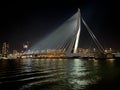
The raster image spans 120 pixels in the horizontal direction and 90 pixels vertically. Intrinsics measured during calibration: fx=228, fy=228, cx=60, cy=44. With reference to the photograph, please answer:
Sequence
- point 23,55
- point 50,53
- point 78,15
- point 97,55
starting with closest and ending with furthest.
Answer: point 78,15 → point 97,55 → point 50,53 → point 23,55

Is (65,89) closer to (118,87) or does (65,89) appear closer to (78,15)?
(118,87)

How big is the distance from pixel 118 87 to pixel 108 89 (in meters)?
1.31

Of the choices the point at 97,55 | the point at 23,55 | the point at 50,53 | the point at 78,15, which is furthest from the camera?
the point at 23,55

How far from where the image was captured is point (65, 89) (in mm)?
17688

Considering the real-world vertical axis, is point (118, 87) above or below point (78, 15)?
below

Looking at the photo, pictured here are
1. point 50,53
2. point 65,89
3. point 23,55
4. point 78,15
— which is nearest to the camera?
point 65,89

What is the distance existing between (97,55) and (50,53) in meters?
33.9

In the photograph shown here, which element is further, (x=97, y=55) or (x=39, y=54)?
(x=39, y=54)

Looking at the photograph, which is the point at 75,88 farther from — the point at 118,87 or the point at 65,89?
the point at 118,87

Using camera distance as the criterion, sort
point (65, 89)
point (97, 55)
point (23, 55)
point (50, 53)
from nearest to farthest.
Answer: point (65, 89)
point (97, 55)
point (50, 53)
point (23, 55)

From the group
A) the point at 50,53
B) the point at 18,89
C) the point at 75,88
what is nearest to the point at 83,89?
the point at 75,88

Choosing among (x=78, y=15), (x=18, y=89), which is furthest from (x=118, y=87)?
(x=78, y=15)

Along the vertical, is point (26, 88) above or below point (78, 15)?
below

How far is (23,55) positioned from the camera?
166000 millimetres
